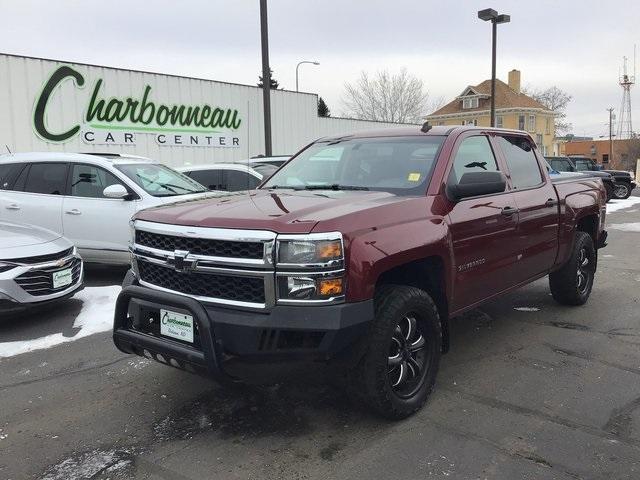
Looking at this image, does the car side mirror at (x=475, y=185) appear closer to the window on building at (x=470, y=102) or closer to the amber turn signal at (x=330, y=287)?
the amber turn signal at (x=330, y=287)

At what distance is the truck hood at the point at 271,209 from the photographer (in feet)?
10.1

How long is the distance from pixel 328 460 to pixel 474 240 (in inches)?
73.6

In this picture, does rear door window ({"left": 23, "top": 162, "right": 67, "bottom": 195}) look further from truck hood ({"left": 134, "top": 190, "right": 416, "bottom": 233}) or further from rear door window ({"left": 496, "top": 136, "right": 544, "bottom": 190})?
rear door window ({"left": 496, "top": 136, "right": 544, "bottom": 190})

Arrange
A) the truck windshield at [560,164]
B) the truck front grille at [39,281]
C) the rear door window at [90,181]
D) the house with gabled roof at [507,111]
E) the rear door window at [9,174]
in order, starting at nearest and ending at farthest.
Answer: the truck front grille at [39,281] < the rear door window at [90,181] < the rear door window at [9,174] < the truck windshield at [560,164] < the house with gabled roof at [507,111]

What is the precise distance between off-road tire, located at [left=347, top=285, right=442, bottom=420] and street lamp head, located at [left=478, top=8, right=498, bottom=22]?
17.5 m

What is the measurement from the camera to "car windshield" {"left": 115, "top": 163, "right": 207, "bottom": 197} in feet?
25.0

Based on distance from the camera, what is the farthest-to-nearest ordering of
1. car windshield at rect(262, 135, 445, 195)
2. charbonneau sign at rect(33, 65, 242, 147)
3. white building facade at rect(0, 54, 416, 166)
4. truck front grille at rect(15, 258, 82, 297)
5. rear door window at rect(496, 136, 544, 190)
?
charbonneau sign at rect(33, 65, 242, 147) < white building facade at rect(0, 54, 416, 166) < truck front grille at rect(15, 258, 82, 297) < rear door window at rect(496, 136, 544, 190) < car windshield at rect(262, 135, 445, 195)

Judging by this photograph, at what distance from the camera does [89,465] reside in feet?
10.2

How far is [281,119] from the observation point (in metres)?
18.9

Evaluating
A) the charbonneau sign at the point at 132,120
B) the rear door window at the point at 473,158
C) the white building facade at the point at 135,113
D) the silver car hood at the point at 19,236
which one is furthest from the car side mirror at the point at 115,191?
the charbonneau sign at the point at 132,120

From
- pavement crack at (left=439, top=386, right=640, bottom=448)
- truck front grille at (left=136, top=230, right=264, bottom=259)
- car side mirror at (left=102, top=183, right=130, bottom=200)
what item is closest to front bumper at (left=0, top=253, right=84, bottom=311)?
car side mirror at (left=102, top=183, right=130, bottom=200)

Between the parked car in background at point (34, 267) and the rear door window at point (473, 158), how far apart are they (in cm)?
406

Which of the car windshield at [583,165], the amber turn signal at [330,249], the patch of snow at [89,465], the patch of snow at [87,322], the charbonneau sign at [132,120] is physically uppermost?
the charbonneau sign at [132,120]

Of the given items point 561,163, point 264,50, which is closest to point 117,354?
point 264,50
